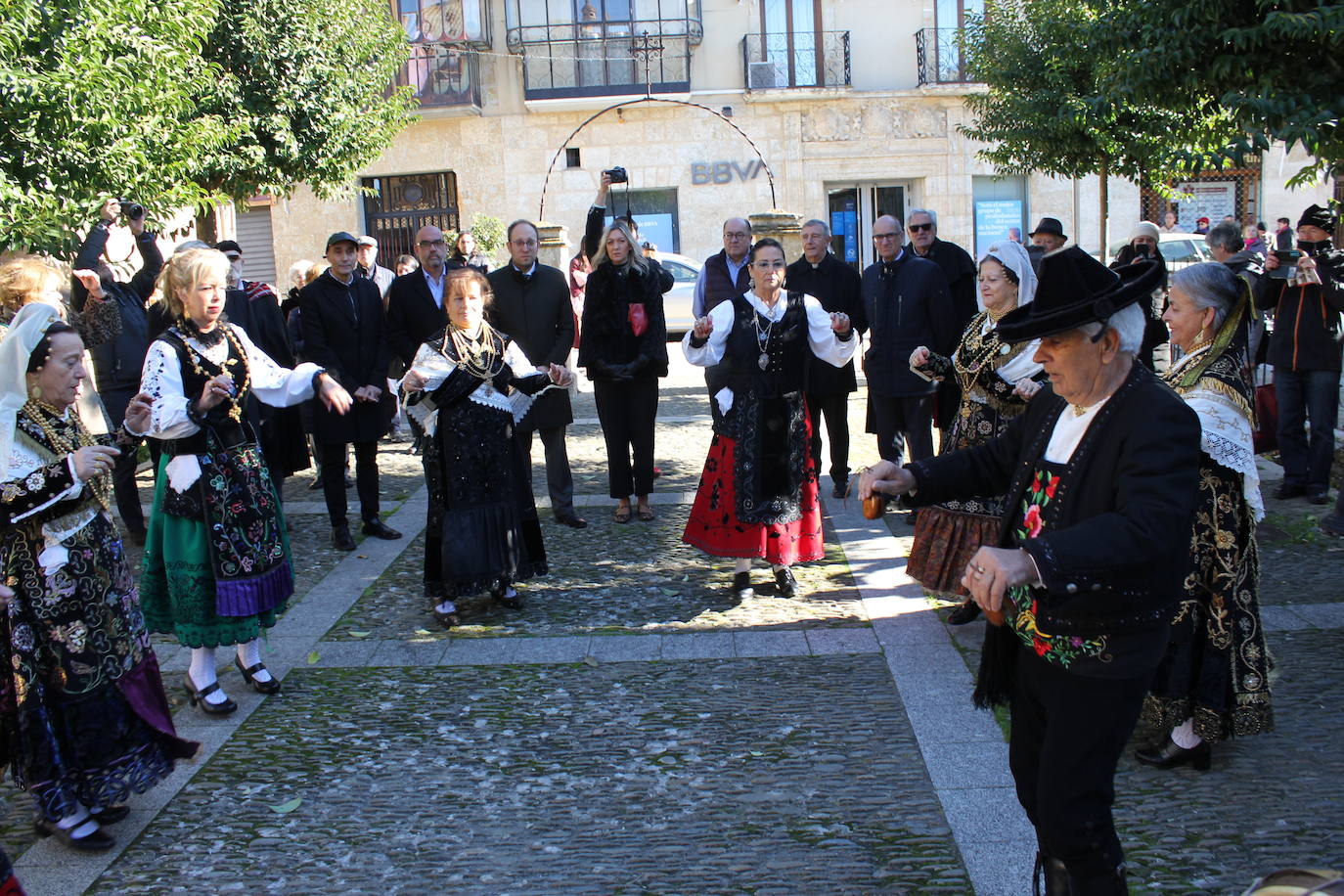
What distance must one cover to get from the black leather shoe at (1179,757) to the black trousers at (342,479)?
17.4 feet

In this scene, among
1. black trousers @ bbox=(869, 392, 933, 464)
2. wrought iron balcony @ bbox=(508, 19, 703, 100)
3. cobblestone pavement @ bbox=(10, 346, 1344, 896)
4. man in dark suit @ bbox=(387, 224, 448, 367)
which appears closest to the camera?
cobblestone pavement @ bbox=(10, 346, 1344, 896)

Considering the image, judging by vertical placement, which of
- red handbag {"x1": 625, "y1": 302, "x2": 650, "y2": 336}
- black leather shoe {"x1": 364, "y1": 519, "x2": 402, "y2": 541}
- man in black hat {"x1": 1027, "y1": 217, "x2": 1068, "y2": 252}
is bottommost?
black leather shoe {"x1": 364, "y1": 519, "x2": 402, "y2": 541}

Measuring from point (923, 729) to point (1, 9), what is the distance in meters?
6.39

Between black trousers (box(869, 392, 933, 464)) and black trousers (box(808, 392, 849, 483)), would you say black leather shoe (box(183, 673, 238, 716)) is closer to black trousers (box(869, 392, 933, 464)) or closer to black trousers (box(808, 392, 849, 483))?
black trousers (box(869, 392, 933, 464))

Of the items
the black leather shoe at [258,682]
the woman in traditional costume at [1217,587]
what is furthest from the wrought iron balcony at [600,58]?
the woman in traditional costume at [1217,587]

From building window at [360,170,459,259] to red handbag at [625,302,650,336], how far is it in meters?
20.3

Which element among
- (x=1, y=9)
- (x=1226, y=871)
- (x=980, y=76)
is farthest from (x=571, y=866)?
(x=980, y=76)

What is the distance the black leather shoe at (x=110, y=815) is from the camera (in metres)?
3.92

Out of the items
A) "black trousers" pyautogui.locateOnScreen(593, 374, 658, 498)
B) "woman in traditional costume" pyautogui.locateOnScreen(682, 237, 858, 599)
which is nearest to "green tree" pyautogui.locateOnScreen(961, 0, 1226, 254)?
"black trousers" pyautogui.locateOnScreen(593, 374, 658, 498)

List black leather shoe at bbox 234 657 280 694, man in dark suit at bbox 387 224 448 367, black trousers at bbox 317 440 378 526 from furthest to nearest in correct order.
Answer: man in dark suit at bbox 387 224 448 367, black trousers at bbox 317 440 378 526, black leather shoe at bbox 234 657 280 694

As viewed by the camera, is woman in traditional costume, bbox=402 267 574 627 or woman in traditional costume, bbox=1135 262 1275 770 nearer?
woman in traditional costume, bbox=1135 262 1275 770

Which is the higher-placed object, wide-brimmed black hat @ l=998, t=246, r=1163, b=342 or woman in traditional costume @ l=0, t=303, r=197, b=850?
wide-brimmed black hat @ l=998, t=246, r=1163, b=342

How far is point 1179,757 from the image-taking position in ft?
13.6

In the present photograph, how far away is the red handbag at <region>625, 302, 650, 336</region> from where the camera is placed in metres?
8.07
